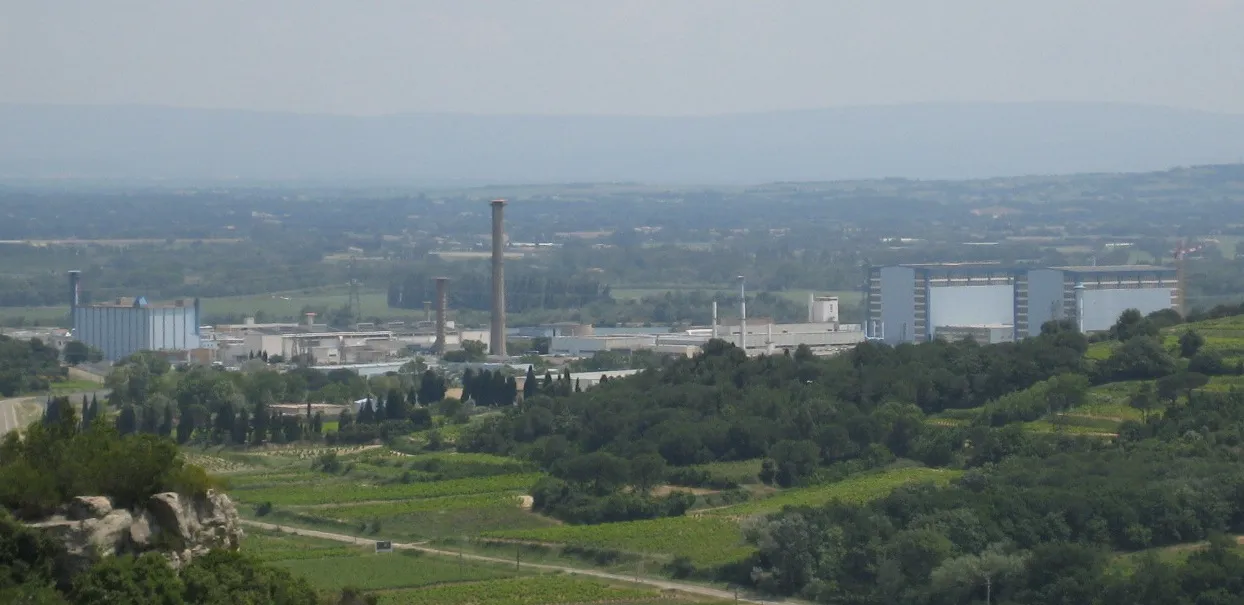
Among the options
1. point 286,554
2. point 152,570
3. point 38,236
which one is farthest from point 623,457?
point 38,236

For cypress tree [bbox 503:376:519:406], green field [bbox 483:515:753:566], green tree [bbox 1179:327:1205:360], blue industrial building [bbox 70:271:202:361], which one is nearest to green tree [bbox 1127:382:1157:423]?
green tree [bbox 1179:327:1205:360]

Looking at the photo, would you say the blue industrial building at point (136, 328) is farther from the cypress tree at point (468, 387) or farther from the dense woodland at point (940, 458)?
the dense woodland at point (940, 458)

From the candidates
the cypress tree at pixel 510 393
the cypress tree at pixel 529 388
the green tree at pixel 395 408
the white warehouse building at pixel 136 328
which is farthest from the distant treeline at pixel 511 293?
the green tree at pixel 395 408

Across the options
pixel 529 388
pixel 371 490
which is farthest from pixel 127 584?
pixel 529 388

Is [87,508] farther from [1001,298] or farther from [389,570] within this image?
[1001,298]

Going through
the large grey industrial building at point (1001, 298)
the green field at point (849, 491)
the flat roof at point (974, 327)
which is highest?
the large grey industrial building at point (1001, 298)

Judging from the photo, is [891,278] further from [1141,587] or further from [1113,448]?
[1141,587]
